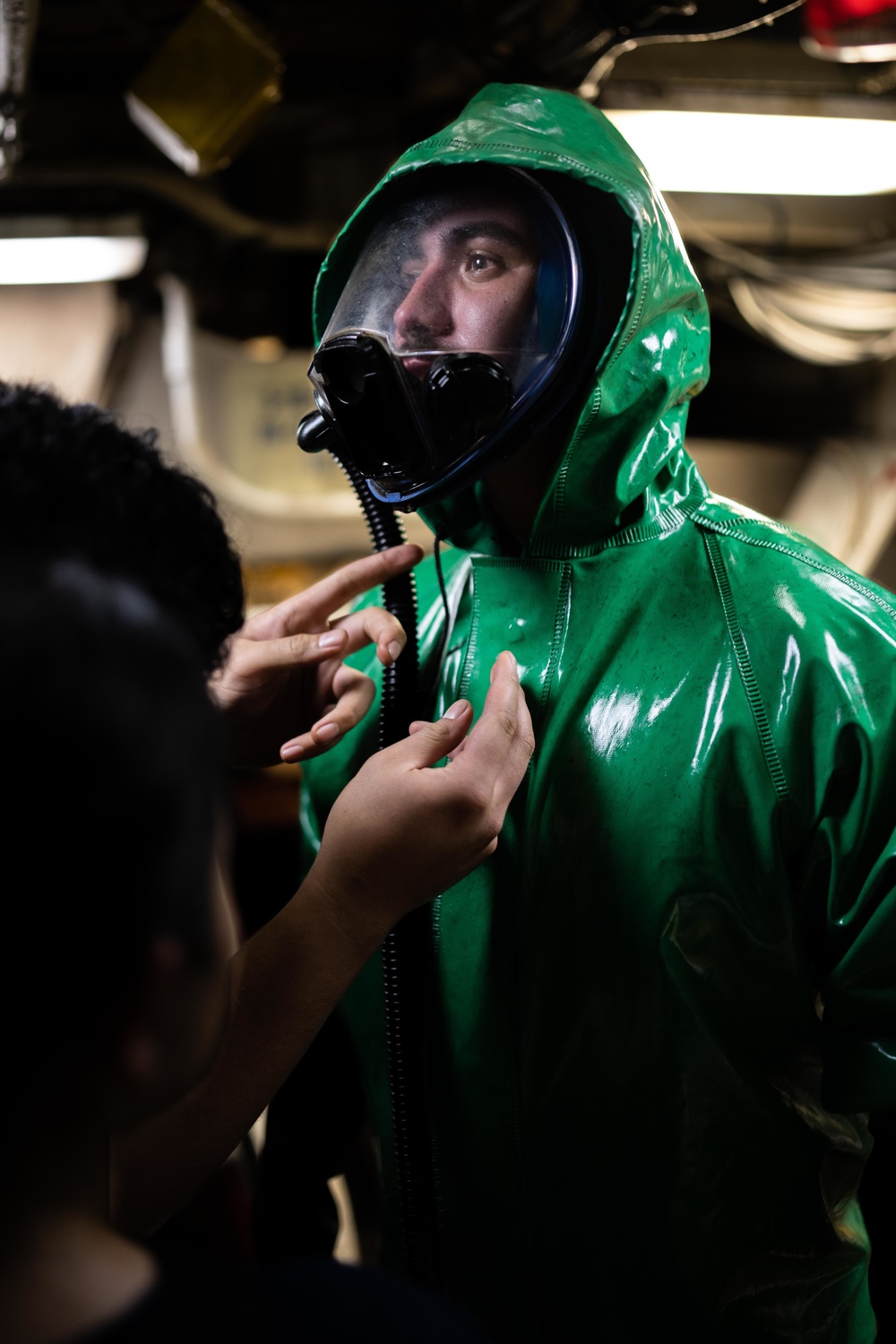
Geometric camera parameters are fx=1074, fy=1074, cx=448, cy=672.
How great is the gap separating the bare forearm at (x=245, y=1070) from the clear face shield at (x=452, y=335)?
0.51 meters

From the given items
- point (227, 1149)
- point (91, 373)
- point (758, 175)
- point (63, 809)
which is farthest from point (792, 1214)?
point (91, 373)

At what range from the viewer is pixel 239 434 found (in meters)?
4.54

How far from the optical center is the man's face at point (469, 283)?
1.22 m

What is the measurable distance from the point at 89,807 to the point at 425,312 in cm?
80

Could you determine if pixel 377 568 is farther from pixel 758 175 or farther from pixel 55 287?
pixel 55 287

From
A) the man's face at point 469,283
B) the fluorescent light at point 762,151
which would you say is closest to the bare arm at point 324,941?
the man's face at point 469,283

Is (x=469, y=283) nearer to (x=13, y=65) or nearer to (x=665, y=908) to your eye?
(x=665, y=908)

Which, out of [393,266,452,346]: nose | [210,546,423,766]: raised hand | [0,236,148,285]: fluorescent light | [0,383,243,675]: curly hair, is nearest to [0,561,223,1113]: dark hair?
[0,383,243,675]: curly hair

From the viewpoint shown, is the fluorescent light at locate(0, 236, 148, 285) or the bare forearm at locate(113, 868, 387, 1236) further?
the fluorescent light at locate(0, 236, 148, 285)

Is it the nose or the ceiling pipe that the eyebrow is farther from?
the ceiling pipe

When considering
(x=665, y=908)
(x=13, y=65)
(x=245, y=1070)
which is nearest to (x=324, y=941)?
(x=245, y=1070)

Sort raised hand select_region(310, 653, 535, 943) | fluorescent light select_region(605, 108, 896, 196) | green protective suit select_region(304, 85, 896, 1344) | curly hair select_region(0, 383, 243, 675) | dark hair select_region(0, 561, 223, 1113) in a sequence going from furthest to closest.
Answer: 1. fluorescent light select_region(605, 108, 896, 196)
2. green protective suit select_region(304, 85, 896, 1344)
3. raised hand select_region(310, 653, 535, 943)
4. curly hair select_region(0, 383, 243, 675)
5. dark hair select_region(0, 561, 223, 1113)

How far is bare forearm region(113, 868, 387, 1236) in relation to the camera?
3.50ft

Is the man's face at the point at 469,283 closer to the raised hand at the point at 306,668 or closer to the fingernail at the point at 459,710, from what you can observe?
the raised hand at the point at 306,668
